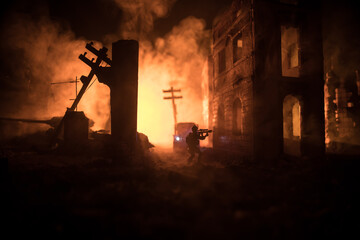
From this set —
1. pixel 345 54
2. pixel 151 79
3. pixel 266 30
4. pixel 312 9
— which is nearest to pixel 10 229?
pixel 266 30

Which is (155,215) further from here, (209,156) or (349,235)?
(209,156)

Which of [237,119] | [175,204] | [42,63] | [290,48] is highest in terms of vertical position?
[290,48]

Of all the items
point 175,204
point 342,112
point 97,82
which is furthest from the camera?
point 97,82

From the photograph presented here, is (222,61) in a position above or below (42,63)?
below

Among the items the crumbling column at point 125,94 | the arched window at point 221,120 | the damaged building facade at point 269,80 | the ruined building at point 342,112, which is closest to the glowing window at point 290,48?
the ruined building at point 342,112

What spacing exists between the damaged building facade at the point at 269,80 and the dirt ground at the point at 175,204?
3.26 m

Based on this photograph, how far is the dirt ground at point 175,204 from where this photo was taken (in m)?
2.92

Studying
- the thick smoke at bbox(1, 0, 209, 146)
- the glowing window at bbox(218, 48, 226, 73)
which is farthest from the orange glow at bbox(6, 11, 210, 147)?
the glowing window at bbox(218, 48, 226, 73)

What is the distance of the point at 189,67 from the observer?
28828 mm

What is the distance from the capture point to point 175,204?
12.5ft

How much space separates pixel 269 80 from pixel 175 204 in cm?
794

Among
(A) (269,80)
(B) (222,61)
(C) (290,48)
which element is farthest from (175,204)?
(C) (290,48)

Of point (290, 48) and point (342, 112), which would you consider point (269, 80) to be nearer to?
point (290, 48)

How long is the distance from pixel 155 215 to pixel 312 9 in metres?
12.6
